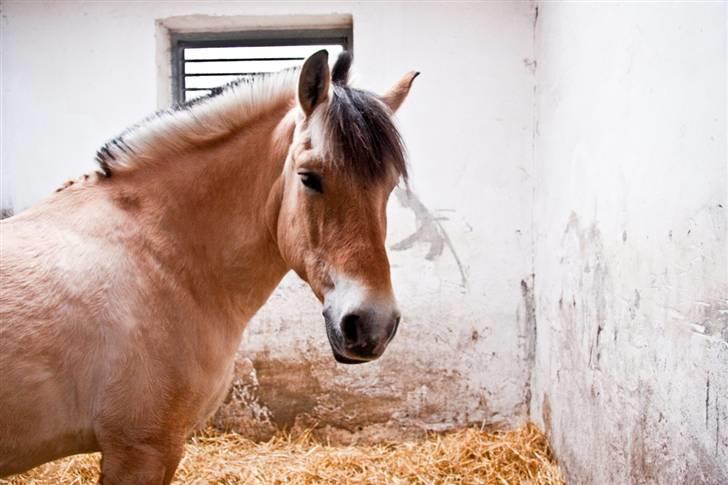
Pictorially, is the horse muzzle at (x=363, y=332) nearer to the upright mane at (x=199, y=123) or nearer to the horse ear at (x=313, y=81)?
the horse ear at (x=313, y=81)

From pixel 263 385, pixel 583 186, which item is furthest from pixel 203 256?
pixel 263 385

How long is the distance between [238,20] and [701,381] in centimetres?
318

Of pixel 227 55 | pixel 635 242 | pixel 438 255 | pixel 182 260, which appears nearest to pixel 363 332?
pixel 182 260

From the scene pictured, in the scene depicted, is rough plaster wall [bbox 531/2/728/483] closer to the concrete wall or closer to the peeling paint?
the concrete wall

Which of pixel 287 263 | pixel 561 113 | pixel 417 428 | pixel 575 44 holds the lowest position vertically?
pixel 417 428

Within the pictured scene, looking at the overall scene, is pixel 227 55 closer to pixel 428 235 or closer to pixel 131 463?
pixel 428 235

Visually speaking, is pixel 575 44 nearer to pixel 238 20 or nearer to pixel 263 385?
pixel 238 20

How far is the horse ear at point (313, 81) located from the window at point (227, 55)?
2298mm

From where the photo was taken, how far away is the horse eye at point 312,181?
1.72m

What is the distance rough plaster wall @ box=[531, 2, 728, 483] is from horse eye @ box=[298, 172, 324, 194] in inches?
40.0

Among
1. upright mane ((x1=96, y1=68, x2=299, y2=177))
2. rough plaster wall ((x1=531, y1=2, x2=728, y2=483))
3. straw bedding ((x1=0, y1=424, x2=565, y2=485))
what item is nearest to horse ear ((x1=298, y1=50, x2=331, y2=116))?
upright mane ((x1=96, y1=68, x2=299, y2=177))

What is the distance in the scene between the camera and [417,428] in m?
3.68

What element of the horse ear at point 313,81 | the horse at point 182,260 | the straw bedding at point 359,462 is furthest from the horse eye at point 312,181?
the straw bedding at point 359,462

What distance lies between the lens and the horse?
1.68 meters
